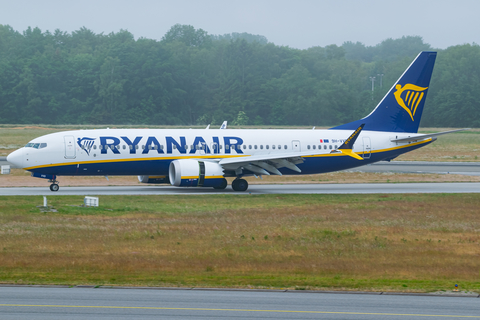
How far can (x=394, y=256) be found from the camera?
73.8ft

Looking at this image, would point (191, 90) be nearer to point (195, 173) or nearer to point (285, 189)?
point (285, 189)

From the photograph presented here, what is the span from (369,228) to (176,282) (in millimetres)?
12601

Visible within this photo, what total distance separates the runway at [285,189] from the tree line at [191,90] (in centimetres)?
9206

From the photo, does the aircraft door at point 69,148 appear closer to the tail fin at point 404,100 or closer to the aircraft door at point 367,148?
the aircraft door at point 367,148

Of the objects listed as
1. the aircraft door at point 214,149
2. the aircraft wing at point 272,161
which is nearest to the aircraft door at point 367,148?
the aircraft wing at point 272,161

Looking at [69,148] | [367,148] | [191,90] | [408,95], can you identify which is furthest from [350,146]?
[191,90]

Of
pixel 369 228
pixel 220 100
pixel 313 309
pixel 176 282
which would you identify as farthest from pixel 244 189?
pixel 220 100

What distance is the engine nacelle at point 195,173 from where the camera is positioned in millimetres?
39656

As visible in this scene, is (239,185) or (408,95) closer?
(239,185)

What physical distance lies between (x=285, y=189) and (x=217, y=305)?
1184 inches

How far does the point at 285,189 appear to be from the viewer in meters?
45.2

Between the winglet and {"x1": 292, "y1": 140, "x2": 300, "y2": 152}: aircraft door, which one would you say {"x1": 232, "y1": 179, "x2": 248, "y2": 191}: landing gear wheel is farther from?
the winglet

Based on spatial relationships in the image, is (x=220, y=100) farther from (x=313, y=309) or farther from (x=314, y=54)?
(x=313, y=309)

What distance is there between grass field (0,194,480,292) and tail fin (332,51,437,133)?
11.7 metres
